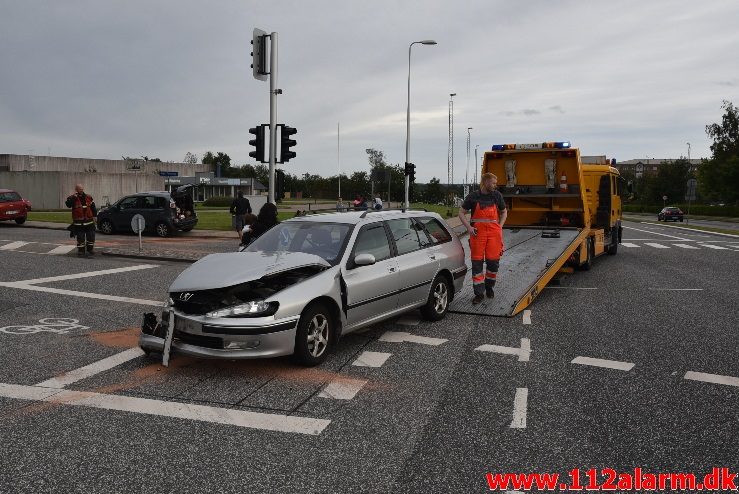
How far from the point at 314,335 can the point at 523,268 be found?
548cm

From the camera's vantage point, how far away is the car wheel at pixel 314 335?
556cm

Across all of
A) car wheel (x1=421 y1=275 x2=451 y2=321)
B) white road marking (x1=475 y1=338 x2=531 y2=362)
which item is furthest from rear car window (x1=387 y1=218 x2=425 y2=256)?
white road marking (x1=475 y1=338 x2=531 y2=362)

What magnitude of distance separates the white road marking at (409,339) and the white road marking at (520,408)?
1738mm

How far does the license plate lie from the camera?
209 inches

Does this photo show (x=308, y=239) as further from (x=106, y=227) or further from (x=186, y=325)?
(x=106, y=227)

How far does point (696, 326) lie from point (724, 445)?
13.2ft

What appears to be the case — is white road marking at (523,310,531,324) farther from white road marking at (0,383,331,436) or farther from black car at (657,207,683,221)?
black car at (657,207,683,221)

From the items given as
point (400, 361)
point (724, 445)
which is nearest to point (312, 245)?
point (400, 361)

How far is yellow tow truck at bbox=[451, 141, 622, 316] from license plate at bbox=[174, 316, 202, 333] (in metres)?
6.13

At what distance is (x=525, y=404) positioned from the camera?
4.78 m

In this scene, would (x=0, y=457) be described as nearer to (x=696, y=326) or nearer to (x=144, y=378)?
(x=144, y=378)

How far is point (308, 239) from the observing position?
6738 mm

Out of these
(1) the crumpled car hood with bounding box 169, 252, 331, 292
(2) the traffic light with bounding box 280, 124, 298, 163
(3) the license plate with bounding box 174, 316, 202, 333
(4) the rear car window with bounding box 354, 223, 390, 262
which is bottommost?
(3) the license plate with bounding box 174, 316, 202, 333

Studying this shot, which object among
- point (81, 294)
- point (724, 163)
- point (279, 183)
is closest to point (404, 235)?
point (81, 294)
